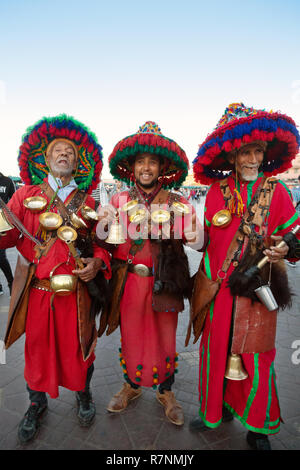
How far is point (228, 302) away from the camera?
206 centimetres

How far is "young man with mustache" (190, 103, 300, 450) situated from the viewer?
199 centimetres

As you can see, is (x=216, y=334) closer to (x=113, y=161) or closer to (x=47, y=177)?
(x=113, y=161)

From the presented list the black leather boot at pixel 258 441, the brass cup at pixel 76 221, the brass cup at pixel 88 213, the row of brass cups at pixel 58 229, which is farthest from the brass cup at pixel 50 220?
the black leather boot at pixel 258 441

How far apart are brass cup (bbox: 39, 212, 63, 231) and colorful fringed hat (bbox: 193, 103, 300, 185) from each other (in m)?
1.30

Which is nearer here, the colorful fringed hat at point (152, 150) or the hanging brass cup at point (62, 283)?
the hanging brass cup at point (62, 283)

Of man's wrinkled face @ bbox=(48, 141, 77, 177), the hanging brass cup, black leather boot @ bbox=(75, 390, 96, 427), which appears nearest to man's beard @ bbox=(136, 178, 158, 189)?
man's wrinkled face @ bbox=(48, 141, 77, 177)

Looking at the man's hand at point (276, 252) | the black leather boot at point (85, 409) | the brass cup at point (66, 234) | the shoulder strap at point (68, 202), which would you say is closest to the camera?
the man's hand at point (276, 252)

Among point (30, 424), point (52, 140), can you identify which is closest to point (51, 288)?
point (30, 424)

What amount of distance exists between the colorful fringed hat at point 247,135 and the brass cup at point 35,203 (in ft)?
4.50

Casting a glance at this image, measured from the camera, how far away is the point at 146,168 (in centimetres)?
241

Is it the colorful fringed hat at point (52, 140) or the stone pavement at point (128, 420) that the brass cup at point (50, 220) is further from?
the stone pavement at point (128, 420)

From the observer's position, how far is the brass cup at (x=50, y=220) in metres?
2.11

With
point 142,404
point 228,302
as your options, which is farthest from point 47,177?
point 142,404
